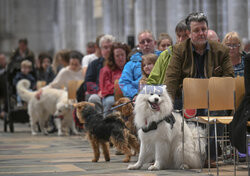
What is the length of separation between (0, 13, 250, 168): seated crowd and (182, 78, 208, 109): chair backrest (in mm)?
291

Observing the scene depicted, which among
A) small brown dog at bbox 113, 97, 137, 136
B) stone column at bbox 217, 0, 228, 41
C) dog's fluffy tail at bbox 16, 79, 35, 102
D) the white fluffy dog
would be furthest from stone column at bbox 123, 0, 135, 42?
small brown dog at bbox 113, 97, 137, 136

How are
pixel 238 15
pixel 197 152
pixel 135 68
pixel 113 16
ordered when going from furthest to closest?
pixel 113 16 → pixel 238 15 → pixel 135 68 → pixel 197 152

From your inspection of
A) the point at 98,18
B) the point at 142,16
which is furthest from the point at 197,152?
the point at 98,18

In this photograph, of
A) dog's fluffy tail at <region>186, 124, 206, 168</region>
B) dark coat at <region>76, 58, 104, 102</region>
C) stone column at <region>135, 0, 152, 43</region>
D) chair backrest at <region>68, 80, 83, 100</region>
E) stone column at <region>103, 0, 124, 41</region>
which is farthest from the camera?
stone column at <region>103, 0, 124, 41</region>

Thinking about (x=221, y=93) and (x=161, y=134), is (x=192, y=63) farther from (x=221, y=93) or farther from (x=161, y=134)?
(x=161, y=134)

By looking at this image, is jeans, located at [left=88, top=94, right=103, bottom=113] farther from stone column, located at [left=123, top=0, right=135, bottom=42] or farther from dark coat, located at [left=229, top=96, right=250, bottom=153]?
stone column, located at [left=123, top=0, right=135, bottom=42]

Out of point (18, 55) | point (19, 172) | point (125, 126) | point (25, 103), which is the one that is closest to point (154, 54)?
point (125, 126)

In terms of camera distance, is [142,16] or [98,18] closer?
[142,16]

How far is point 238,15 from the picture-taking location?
14141mm

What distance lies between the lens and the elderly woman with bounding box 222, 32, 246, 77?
7.95 m

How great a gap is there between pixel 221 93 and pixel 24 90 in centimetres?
794

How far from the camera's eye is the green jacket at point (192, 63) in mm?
6895

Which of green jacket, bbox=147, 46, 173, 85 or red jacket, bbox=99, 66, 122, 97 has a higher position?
green jacket, bbox=147, 46, 173, 85

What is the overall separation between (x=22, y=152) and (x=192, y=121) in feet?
10.6
